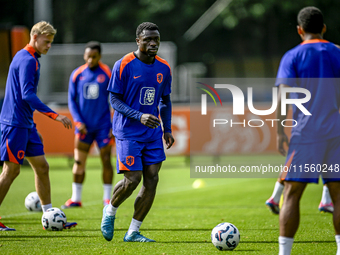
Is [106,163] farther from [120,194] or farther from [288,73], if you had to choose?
[288,73]

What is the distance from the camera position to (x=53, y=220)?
21.3ft

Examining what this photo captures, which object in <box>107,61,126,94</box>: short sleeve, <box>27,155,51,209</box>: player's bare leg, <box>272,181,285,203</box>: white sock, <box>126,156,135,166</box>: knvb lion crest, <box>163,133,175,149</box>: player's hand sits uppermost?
<box>107,61,126,94</box>: short sleeve

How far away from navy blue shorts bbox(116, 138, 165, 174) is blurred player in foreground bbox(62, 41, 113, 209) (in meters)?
3.06

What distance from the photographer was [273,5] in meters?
32.7

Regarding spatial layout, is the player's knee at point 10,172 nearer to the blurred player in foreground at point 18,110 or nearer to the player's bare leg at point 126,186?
the blurred player in foreground at point 18,110

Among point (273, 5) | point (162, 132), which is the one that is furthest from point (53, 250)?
point (273, 5)

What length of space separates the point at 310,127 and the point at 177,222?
334 centimetres

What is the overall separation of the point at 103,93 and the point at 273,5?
2605 centimetres

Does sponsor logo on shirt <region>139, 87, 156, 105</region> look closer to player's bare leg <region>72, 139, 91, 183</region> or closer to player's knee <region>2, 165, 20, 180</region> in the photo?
player's knee <region>2, 165, 20, 180</region>

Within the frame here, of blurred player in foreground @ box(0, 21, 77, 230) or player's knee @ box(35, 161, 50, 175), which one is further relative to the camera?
player's knee @ box(35, 161, 50, 175)

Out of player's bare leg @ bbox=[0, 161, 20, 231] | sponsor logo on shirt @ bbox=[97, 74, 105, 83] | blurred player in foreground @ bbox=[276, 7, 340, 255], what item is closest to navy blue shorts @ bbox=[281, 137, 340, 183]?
blurred player in foreground @ bbox=[276, 7, 340, 255]

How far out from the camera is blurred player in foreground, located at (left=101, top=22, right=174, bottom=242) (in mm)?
5594

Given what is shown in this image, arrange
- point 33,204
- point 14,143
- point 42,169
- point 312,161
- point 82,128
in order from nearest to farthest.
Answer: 1. point 312,161
2. point 14,143
3. point 42,169
4. point 33,204
5. point 82,128

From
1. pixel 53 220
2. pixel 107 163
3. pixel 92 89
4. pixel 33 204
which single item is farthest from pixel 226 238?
pixel 92 89
